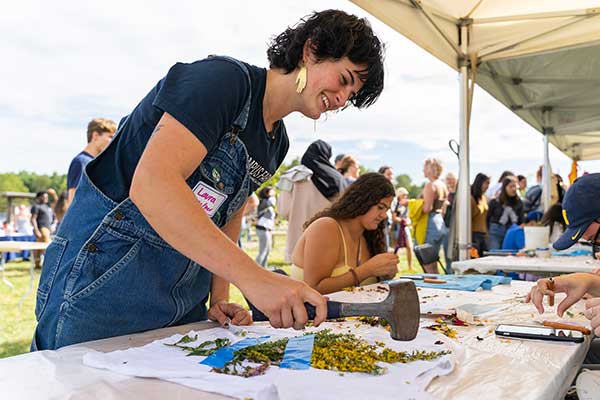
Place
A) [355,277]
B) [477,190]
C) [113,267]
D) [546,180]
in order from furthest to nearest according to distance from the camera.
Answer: [546,180]
[477,190]
[355,277]
[113,267]

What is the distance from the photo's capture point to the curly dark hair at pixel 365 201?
2.76 metres

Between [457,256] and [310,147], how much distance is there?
1.61m

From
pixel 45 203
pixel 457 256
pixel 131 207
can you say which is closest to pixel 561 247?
pixel 131 207

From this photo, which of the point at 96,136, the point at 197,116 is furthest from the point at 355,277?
the point at 96,136

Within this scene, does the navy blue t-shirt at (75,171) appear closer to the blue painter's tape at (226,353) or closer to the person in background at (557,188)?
the blue painter's tape at (226,353)

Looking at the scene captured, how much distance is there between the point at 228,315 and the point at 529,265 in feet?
7.59

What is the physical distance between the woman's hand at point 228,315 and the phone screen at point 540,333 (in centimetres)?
63

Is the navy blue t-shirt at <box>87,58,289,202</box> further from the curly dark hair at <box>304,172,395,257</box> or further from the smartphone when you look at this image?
the curly dark hair at <box>304,172,395,257</box>

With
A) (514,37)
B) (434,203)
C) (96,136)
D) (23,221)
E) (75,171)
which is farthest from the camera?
(23,221)

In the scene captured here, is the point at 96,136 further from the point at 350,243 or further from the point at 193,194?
the point at 193,194

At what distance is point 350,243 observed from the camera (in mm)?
2750

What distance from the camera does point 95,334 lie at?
1099 mm

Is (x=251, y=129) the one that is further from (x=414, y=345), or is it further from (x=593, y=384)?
(x=593, y=384)

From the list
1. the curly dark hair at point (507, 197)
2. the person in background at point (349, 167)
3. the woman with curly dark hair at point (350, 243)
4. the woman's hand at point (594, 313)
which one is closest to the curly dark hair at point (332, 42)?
the woman's hand at point (594, 313)
